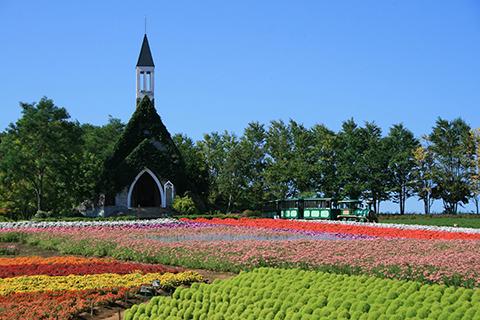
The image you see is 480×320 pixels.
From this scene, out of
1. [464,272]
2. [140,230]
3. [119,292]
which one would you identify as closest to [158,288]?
[119,292]

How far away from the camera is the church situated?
4397cm

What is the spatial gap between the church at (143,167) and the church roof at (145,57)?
3.74 m

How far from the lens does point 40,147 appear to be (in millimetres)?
42438

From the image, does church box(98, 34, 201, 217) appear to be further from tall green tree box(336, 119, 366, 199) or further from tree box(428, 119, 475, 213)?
tree box(428, 119, 475, 213)

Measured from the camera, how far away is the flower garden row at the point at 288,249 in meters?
14.6

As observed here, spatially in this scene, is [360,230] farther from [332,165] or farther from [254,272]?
[332,165]

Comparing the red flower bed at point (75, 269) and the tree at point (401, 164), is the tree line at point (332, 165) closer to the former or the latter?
the tree at point (401, 164)

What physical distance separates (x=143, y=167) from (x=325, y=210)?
12059mm

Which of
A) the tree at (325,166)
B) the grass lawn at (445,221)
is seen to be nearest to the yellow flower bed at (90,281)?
the grass lawn at (445,221)

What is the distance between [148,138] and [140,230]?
19916mm

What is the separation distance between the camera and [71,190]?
46.0 m

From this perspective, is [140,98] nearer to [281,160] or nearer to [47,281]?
[281,160]

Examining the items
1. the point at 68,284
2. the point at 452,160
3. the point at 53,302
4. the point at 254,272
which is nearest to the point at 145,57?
the point at 452,160

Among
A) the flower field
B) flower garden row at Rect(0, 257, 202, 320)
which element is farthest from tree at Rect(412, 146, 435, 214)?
flower garden row at Rect(0, 257, 202, 320)
